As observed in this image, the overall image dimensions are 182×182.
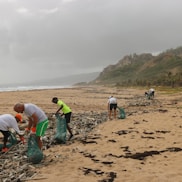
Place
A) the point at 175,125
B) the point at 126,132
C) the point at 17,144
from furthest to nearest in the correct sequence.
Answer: the point at 175,125
the point at 126,132
the point at 17,144

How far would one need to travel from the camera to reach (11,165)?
886cm

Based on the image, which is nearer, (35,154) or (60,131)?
(35,154)

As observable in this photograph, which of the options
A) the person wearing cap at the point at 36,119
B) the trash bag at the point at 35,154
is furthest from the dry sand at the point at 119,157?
the person wearing cap at the point at 36,119

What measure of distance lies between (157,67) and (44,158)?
550ft

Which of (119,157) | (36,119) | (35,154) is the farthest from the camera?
(119,157)

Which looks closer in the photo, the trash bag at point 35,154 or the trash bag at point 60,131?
the trash bag at point 35,154

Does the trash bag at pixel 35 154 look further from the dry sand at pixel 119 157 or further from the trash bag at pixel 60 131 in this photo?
the trash bag at pixel 60 131

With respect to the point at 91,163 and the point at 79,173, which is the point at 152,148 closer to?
the point at 91,163

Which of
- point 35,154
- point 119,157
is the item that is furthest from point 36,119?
point 119,157

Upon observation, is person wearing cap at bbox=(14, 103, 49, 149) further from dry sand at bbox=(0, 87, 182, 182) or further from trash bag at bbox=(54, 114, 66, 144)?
trash bag at bbox=(54, 114, 66, 144)

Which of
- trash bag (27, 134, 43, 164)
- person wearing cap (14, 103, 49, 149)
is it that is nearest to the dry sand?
trash bag (27, 134, 43, 164)

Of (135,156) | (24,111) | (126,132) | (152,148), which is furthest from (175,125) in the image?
(24,111)

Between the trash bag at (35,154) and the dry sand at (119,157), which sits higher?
the trash bag at (35,154)

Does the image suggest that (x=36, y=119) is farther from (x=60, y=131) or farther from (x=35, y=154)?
(x=60, y=131)
